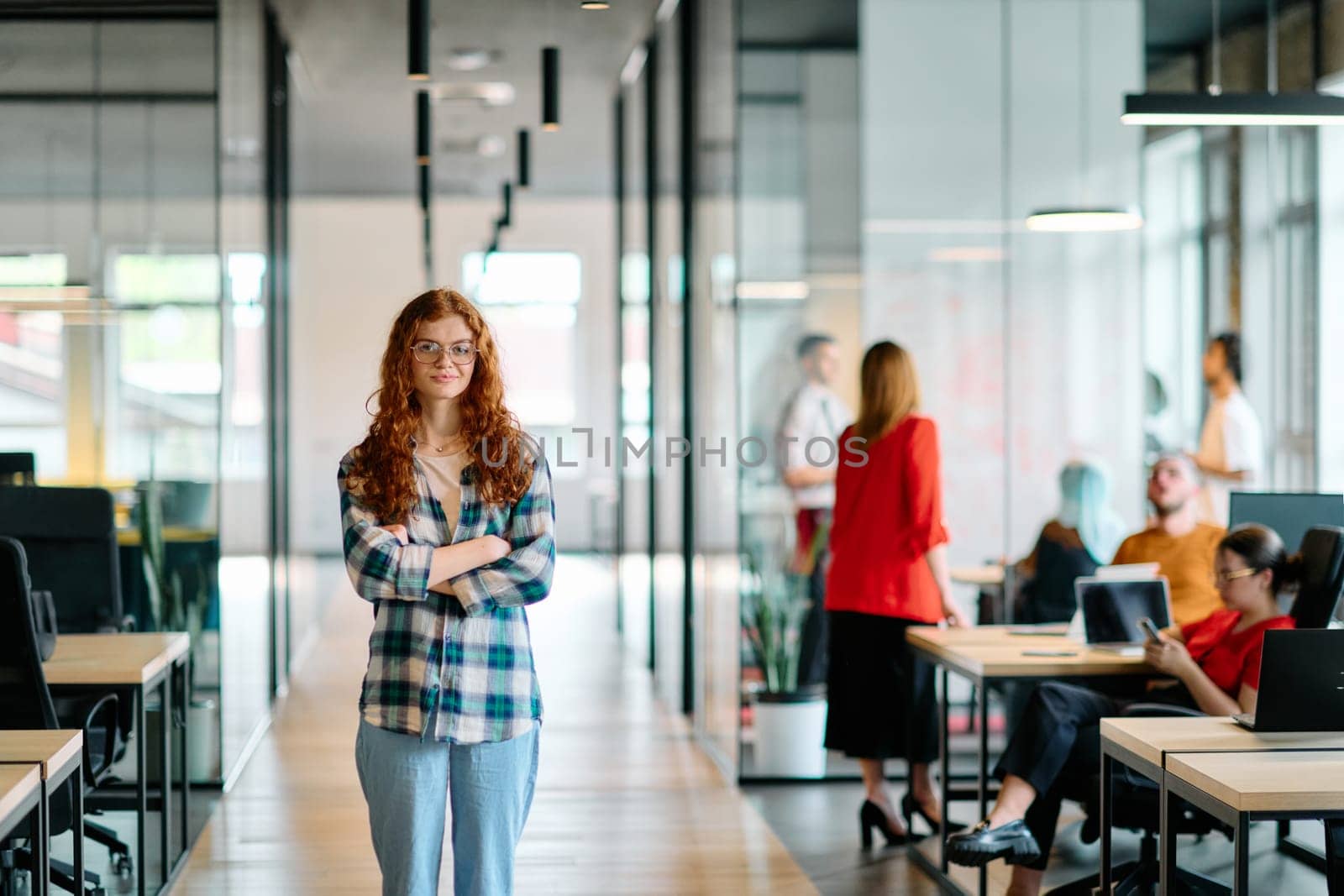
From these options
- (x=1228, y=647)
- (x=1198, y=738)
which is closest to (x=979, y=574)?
(x=1228, y=647)

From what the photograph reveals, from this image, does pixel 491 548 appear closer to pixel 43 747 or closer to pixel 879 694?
pixel 43 747

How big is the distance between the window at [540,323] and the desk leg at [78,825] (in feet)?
43.2

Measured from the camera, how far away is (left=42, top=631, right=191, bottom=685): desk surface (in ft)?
12.7

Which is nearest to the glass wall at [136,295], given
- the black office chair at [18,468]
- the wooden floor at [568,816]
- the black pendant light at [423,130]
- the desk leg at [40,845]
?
the black office chair at [18,468]

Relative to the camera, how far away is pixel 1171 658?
3.81 m

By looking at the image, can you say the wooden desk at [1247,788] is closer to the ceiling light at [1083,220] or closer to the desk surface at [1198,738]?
the desk surface at [1198,738]

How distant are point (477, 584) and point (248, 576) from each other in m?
4.28

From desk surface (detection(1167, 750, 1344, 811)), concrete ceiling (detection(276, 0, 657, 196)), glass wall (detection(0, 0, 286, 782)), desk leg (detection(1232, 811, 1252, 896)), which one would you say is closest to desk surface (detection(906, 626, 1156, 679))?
desk surface (detection(1167, 750, 1344, 811))

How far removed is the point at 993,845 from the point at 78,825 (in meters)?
2.10

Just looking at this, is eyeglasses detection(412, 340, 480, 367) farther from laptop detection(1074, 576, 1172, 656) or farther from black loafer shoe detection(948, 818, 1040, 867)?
laptop detection(1074, 576, 1172, 656)

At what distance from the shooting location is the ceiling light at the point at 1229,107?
4.43m

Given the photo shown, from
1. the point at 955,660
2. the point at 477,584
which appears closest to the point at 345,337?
the point at 955,660

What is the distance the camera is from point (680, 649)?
7332mm

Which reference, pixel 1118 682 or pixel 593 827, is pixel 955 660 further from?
pixel 593 827
